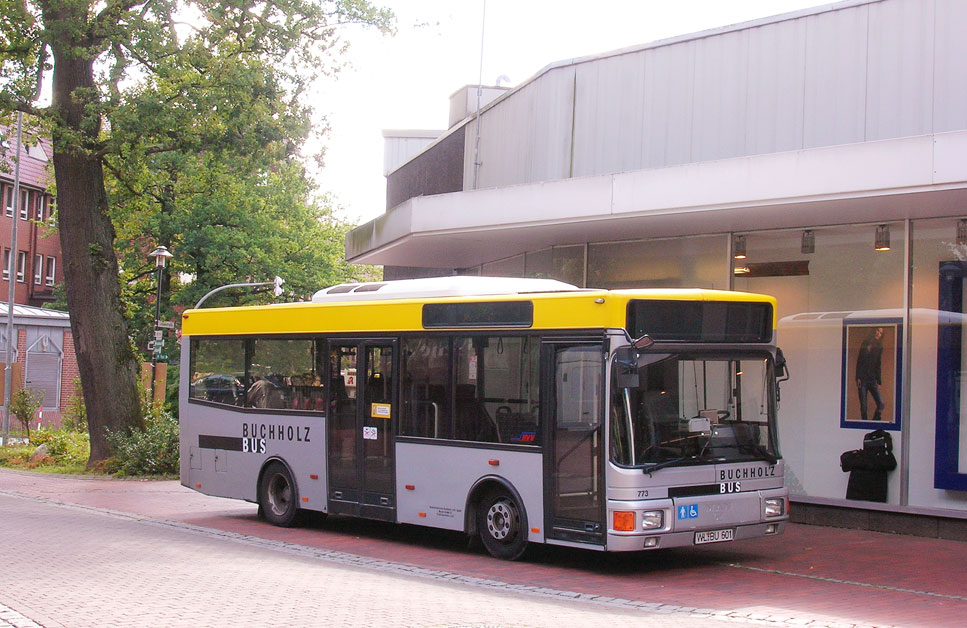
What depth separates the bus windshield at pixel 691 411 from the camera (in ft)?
34.3

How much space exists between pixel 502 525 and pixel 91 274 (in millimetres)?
13899

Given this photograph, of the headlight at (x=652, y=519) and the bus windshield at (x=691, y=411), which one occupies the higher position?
the bus windshield at (x=691, y=411)

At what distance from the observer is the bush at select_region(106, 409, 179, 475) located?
23031 millimetres

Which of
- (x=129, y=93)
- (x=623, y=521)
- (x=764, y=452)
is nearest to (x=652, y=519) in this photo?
(x=623, y=521)

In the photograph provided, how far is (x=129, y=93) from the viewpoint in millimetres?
21516

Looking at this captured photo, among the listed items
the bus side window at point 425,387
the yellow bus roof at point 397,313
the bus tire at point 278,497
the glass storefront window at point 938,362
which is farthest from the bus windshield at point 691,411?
the bus tire at point 278,497

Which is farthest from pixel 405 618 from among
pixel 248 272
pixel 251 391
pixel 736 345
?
pixel 248 272

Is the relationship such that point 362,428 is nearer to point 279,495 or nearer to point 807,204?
point 279,495

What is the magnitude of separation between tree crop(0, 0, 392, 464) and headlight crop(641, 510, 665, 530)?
1302cm

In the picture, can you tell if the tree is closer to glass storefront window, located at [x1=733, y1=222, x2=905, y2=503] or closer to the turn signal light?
glass storefront window, located at [x1=733, y1=222, x2=905, y2=503]

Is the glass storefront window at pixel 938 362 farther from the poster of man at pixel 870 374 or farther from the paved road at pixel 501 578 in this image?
the paved road at pixel 501 578

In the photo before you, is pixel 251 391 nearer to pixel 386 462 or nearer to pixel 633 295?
pixel 386 462

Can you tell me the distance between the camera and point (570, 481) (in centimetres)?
1095

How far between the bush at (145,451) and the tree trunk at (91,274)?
14.9 inches
